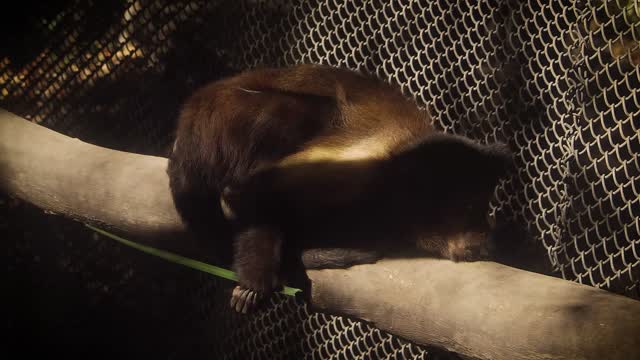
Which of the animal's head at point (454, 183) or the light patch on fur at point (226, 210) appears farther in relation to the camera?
the light patch on fur at point (226, 210)

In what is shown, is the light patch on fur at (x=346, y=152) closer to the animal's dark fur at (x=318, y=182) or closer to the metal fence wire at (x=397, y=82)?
the animal's dark fur at (x=318, y=182)

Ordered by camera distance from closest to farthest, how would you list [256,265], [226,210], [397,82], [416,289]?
1. [416,289]
2. [256,265]
3. [226,210]
4. [397,82]

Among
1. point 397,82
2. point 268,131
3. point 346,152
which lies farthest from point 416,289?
point 397,82

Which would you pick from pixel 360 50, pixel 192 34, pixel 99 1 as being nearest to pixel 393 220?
pixel 360 50

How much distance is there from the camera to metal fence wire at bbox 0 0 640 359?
2.66 meters

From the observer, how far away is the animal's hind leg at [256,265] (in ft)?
7.66

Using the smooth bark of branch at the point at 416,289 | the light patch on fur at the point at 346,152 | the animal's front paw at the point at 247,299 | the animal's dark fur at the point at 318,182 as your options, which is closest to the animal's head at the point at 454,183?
the animal's dark fur at the point at 318,182

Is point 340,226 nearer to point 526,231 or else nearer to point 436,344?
point 436,344

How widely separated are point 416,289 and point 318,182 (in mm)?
616

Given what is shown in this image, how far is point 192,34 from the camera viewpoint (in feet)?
13.1

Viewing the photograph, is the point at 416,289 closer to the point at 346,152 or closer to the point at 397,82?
the point at 346,152

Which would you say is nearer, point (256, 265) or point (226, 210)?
point (256, 265)

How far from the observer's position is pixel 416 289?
6.46 feet

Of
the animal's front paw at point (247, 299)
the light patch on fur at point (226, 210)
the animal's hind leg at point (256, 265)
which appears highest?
the light patch on fur at point (226, 210)
